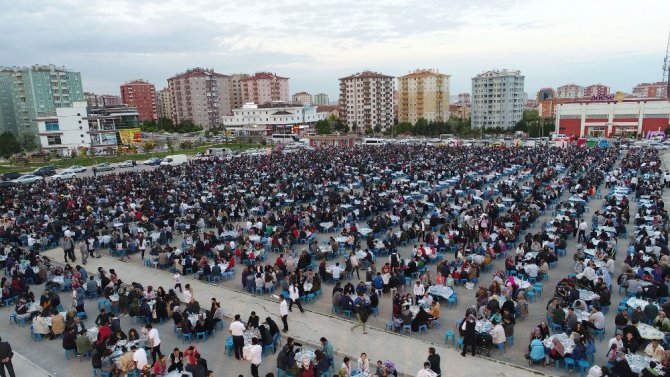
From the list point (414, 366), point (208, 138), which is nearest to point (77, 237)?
point (414, 366)

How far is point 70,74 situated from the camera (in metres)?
94.3

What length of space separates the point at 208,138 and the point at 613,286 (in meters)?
91.0

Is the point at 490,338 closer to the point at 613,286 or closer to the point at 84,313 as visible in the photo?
the point at 613,286

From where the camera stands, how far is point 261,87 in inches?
5015

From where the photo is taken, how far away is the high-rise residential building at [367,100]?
10612 cm

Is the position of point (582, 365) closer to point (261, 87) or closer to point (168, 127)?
point (168, 127)

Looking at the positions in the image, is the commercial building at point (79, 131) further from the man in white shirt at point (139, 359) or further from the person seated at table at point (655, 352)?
the person seated at table at point (655, 352)

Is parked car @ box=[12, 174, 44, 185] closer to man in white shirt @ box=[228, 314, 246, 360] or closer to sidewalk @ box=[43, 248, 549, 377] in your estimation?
sidewalk @ box=[43, 248, 549, 377]

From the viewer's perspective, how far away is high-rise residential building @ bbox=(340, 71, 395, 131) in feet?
348

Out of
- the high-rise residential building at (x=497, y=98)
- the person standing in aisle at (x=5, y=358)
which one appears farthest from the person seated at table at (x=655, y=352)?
the high-rise residential building at (x=497, y=98)

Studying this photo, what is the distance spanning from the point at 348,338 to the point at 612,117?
252 feet

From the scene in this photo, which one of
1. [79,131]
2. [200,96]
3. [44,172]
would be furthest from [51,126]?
[200,96]

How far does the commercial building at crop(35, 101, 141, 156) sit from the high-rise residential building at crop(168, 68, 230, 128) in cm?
3980

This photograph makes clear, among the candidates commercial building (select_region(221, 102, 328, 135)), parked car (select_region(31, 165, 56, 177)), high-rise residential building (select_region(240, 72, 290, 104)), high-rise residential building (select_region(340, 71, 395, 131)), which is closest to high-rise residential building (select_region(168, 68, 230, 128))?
Result: high-rise residential building (select_region(240, 72, 290, 104))
